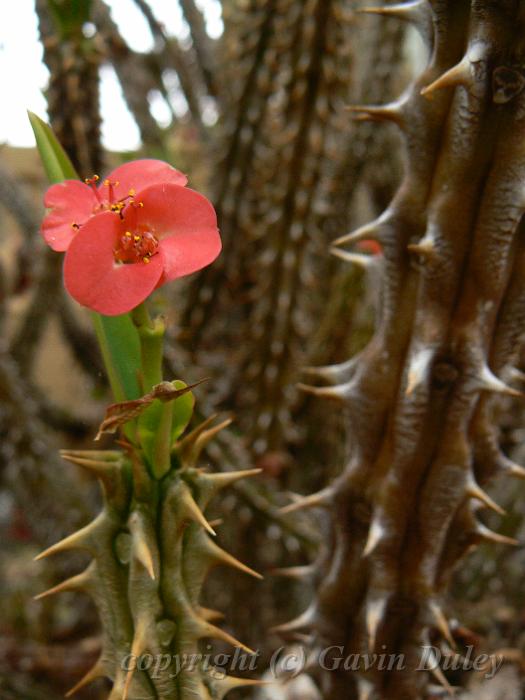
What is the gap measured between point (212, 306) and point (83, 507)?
412mm

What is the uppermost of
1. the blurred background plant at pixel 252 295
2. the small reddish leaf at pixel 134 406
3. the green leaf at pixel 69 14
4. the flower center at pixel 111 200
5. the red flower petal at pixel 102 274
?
the green leaf at pixel 69 14

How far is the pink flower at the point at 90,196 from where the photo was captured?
42 centimetres

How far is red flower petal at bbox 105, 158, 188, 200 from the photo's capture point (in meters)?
0.44

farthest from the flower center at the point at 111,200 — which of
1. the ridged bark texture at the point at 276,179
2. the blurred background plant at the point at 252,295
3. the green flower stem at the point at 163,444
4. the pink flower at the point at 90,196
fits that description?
the ridged bark texture at the point at 276,179

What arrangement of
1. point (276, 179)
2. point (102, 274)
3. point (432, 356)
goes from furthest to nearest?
point (276, 179)
point (432, 356)
point (102, 274)

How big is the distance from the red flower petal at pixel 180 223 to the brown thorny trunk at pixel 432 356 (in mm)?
158

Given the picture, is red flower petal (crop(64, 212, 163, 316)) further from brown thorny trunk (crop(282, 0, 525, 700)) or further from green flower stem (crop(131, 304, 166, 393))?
brown thorny trunk (crop(282, 0, 525, 700))

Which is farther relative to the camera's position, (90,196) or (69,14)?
(69,14)

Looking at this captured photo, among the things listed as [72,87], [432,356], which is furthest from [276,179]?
[432,356]

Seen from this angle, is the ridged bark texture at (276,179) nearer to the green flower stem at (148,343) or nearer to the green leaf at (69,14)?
the green leaf at (69,14)

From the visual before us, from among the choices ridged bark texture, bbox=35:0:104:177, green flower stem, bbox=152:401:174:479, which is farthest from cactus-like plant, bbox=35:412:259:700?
ridged bark texture, bbox=35:0:104:177

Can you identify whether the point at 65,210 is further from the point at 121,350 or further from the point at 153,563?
the point at 153,563

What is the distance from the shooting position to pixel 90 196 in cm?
44

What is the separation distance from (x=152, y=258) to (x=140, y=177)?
0.07m
